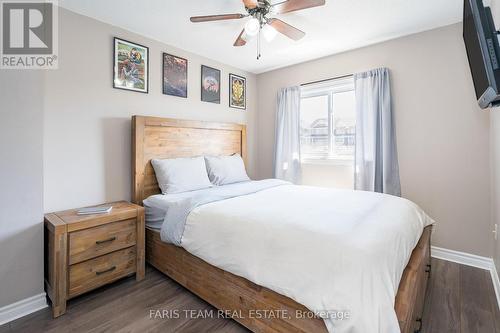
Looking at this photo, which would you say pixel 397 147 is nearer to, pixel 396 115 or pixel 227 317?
pixel 396 115

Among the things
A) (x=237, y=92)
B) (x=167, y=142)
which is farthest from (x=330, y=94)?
(x=167, y=142)

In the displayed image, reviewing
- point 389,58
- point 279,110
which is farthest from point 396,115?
point 279,110

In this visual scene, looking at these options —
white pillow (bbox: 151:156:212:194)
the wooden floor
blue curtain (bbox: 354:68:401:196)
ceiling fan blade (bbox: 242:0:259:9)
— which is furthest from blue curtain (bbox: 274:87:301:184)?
the wooden floor

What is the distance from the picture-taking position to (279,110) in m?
3.84

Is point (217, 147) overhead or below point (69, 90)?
below

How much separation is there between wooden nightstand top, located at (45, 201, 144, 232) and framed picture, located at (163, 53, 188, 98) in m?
1.55

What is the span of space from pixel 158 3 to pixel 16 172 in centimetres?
176

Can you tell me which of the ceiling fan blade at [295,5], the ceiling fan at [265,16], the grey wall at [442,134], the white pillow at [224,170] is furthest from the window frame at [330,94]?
the ceiling fan blade at [295,5]

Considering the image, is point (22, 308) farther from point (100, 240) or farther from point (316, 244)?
point (316, 244)

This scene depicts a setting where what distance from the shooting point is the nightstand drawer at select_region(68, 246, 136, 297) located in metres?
1.83

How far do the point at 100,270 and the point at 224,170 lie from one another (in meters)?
1.67

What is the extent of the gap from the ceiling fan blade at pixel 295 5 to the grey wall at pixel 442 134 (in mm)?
1610

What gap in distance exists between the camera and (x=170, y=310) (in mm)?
1791

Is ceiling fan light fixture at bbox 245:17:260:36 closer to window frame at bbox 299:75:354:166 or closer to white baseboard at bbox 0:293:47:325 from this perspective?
window frame at bbox 299:75:354:166
